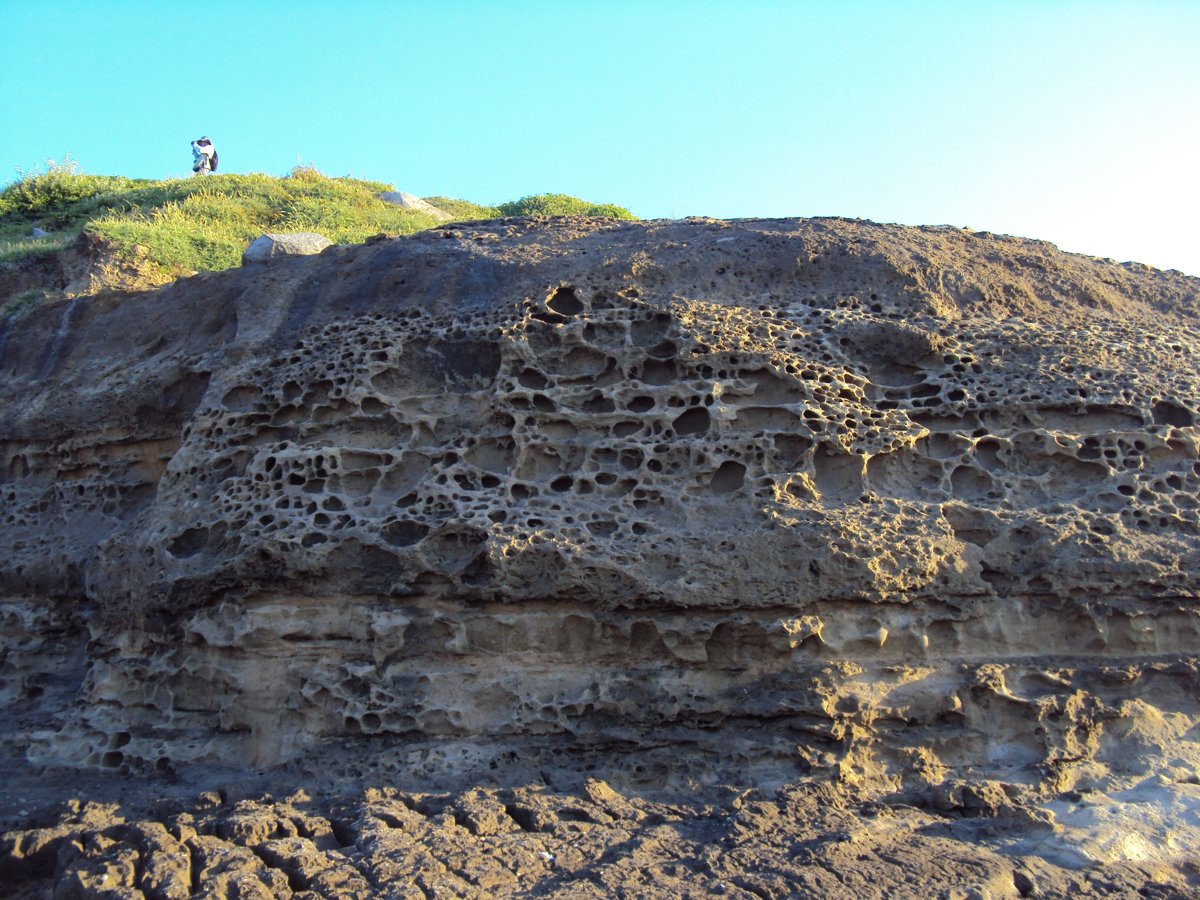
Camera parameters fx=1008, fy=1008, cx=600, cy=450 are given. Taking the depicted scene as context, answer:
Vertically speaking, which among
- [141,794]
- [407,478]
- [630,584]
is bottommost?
[141,794]

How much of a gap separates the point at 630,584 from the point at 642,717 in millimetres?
677

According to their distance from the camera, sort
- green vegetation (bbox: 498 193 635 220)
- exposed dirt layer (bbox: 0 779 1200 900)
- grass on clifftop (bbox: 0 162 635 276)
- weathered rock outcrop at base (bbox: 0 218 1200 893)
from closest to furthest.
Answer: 1. exposed dirt layer (bbox: 0 779 1200 900)
2. weathered rock outcrop at base (bbox: 0 218 1200 893)
3. grass on clifftop (bbox: 0 162 635 276)
4. green vegetation (bbox: 498 193 635 220)

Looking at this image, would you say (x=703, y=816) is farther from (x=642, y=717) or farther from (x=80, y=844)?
(x=80, y=844)

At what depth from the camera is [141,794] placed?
16.9ft

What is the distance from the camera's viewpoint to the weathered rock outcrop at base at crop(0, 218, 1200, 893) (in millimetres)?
5188

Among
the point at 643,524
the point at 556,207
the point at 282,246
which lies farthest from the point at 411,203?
the point at 643,524

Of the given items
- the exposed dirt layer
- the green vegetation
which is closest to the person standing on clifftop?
the green vegetation

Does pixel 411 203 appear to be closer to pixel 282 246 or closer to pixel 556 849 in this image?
pixel 282 246

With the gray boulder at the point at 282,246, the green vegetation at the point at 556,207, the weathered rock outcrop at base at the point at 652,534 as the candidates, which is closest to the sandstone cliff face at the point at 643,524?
the weathered rock outcrop at base at the point at 652,534

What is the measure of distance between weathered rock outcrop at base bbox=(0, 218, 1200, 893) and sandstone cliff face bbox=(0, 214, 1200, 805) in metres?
0.02

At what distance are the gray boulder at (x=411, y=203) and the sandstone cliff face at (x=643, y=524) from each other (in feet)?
37.0

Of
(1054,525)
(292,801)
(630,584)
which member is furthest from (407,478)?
(1054,525)

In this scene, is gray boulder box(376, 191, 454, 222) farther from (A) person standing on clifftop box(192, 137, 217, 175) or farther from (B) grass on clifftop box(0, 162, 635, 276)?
(A) person standing on clifftop box(192, 137, 217, 175)

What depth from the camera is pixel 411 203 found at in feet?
60.0
